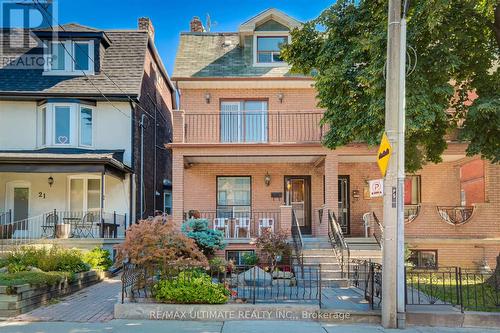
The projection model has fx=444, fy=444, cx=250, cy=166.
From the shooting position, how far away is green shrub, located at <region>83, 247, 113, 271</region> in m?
13.3

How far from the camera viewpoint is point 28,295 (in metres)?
8.68

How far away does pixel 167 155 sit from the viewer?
84.5 feet

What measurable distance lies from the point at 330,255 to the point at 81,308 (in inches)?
276

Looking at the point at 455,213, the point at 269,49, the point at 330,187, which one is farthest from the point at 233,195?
the point at 455,213

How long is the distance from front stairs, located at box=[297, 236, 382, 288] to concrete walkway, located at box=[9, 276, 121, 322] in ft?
16.1

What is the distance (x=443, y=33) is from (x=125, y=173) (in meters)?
12.9

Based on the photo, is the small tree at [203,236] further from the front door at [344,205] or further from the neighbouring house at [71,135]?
the front door at [344,205]

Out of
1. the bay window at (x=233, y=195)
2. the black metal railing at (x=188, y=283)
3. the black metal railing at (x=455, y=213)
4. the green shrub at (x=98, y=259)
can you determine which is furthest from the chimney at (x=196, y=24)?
the black metal railing at (x=188, y=283)

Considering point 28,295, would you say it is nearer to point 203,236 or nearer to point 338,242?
point 203,236

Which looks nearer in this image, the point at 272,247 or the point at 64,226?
the point at 272,247

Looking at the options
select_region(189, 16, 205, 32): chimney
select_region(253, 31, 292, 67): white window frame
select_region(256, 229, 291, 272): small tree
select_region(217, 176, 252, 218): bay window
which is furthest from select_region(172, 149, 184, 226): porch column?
select_region(189, 16, 205, 32): chimney

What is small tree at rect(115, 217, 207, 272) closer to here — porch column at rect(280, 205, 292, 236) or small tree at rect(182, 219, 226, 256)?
small tree at rect(182, 219, 226, 256)

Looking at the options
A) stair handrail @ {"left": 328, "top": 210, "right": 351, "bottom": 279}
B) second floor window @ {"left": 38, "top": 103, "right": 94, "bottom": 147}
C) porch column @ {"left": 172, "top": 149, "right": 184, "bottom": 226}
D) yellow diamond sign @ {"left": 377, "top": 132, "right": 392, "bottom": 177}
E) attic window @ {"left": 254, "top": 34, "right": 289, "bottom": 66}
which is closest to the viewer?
yellow diamond sign @ {"left": 377, "top": 132, "right": 392, "bottom": 177}

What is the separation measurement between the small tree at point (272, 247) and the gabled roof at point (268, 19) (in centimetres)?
861
